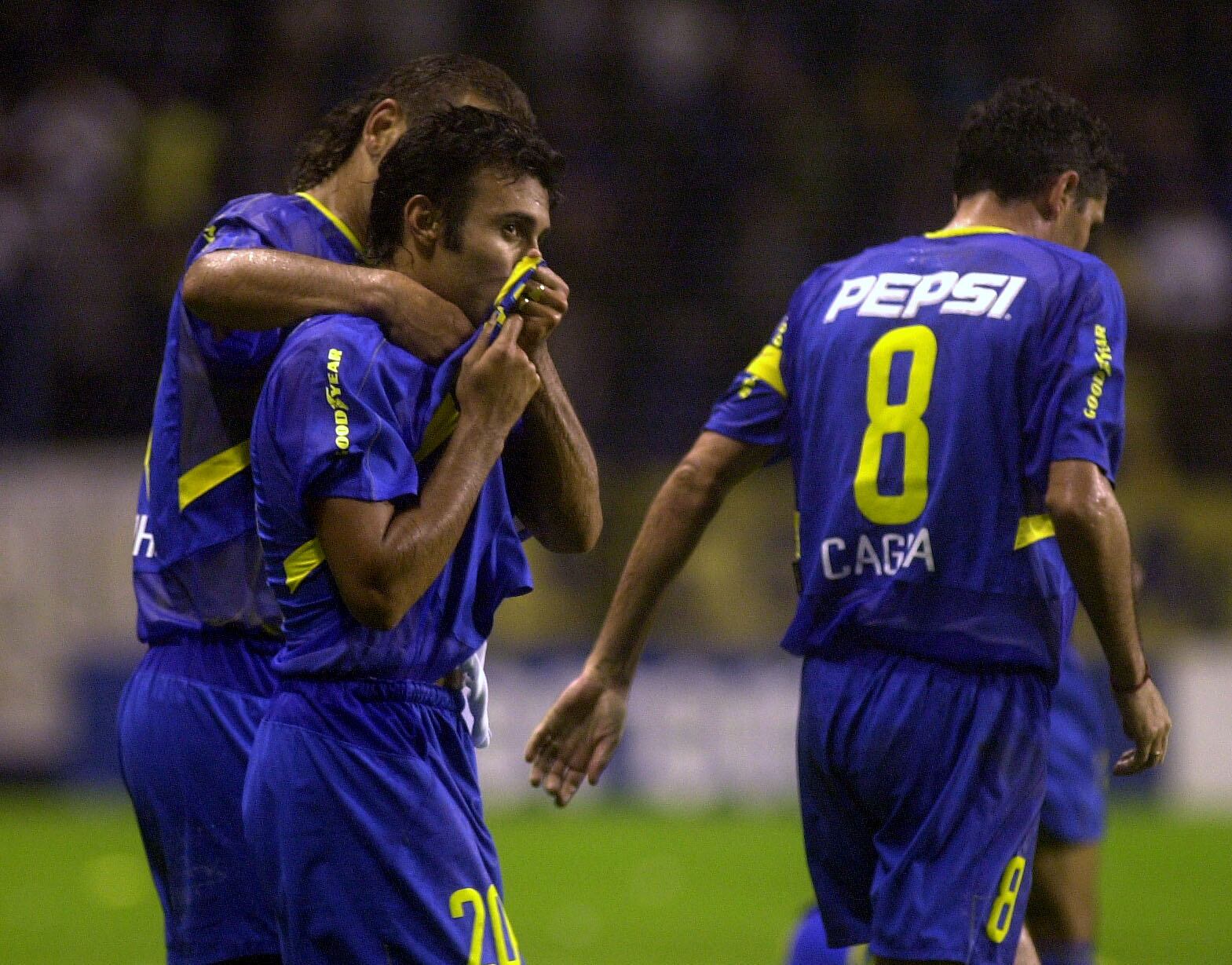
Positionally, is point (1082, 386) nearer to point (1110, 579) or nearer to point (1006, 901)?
point (1110, 579)

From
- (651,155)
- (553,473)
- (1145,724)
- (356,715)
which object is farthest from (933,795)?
(651,155)

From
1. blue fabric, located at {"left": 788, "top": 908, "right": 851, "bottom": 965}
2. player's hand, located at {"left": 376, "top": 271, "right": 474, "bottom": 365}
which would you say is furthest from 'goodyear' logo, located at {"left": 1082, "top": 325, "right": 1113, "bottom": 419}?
blue fabric, located at {"left": 788, "top": 908, "right": 851, "bottom": 965}

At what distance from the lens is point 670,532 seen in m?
4.07

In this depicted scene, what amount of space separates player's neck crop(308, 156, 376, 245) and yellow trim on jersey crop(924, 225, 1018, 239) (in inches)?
47.1

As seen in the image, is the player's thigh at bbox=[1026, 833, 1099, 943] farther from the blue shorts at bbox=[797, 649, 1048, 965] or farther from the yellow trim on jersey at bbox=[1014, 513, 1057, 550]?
the yellow trim on jersey at bbox=[1014, 513, 1057, 550]

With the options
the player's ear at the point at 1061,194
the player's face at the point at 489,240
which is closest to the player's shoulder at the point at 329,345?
the player's face at the point at 489,240

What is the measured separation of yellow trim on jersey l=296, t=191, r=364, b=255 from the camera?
3.58 metres

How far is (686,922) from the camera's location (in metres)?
7.67

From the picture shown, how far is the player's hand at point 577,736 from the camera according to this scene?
382 cm

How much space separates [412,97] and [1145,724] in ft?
6.28

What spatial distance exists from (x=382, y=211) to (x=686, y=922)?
526 cm

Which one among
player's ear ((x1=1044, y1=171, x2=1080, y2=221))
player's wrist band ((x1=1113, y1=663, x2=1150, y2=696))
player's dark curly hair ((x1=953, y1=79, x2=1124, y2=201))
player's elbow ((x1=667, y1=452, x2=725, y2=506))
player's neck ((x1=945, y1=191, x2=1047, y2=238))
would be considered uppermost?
player's dark curly hair ((x1=953, y1=79, x2=1124, y2=201))

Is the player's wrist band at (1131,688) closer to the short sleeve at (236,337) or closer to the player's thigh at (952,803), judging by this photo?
the player's thigh at (952,803)

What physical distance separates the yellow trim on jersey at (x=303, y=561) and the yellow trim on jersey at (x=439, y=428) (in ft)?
0.72
